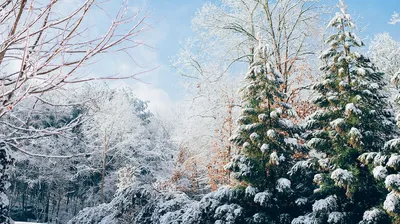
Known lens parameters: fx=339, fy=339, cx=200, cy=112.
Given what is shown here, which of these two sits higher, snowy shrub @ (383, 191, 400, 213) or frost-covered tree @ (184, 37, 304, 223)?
frost-covered tree @ (184, 37, 304, 223)

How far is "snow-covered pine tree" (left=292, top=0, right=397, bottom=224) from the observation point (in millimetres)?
6961

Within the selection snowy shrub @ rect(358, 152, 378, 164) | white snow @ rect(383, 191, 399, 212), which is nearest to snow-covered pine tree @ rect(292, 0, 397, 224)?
snowy shrub @ rect(358, 152, 378, 164)

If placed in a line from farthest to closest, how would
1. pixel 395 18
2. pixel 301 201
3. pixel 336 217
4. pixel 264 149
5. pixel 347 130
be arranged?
1. pixel 395 18
2. pixel 264 149
3. pixel 347 130
4. pixel 301 201
5. pixel 336 217

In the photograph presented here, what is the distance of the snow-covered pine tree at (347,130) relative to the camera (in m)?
6.96

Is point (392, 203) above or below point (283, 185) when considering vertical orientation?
below

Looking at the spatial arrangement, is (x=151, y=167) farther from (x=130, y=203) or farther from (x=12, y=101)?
(x=12, y=101)

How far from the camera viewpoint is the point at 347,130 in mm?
7574

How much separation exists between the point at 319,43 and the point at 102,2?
1105cm

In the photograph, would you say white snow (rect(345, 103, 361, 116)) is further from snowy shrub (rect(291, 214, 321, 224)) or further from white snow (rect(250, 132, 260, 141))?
snowy shrub (rect(291, 214, 321, 224))

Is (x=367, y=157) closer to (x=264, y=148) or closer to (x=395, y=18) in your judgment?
(x=264, y=148)

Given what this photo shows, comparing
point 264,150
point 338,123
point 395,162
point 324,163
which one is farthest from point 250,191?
point 395,162

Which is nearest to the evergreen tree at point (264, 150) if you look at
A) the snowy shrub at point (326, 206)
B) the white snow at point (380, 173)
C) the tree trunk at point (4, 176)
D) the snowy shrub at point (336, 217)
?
the snowy shrub at point (326, 206)

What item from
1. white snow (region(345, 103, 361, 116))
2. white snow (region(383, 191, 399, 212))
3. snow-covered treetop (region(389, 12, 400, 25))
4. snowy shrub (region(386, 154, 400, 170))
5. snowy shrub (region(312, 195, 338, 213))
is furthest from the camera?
snow-covered treetop (region(389, 12, 400, 25))

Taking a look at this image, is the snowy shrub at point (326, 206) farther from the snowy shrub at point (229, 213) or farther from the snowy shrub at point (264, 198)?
the snowy shrub at point (229, 213)
